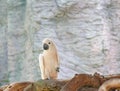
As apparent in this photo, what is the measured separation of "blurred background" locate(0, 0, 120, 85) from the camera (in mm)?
6598

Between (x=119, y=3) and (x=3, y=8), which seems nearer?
(x=119, y=3)

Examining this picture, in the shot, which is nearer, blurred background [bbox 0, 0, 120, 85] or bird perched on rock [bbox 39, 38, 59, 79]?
bird perched on rock [bbox 39, 38, 59, 79]

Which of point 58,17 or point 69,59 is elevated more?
point 58,17

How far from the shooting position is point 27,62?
24.9 feet

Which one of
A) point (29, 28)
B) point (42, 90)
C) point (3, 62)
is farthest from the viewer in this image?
point (3, 62)

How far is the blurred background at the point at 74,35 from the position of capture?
6598 mm

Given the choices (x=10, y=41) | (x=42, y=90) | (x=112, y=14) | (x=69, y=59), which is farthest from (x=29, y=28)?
(x=42, y=90)

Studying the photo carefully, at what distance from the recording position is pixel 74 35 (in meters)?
6.90

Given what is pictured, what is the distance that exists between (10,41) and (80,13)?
5.94 ft

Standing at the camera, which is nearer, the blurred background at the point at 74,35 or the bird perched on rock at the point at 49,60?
the bird perched on rock at the point at 49,60

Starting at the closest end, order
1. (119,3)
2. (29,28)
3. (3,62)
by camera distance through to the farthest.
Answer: (119,3), (29,28), (3,62)

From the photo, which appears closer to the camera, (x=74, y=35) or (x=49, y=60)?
(x=49, y=60)

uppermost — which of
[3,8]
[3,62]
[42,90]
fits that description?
[3,8]

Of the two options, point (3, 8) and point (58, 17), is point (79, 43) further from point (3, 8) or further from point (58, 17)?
point (3, 8)
